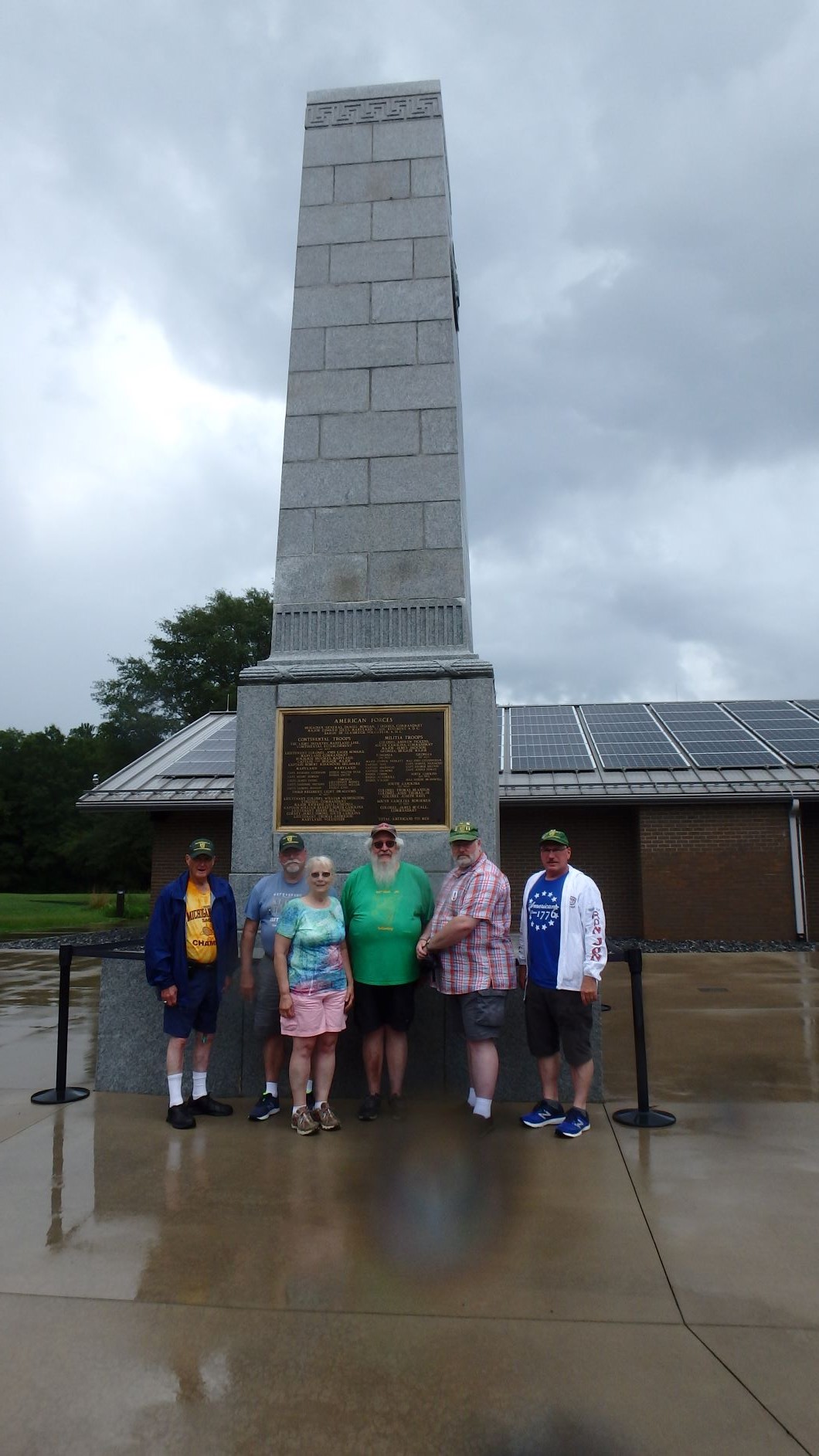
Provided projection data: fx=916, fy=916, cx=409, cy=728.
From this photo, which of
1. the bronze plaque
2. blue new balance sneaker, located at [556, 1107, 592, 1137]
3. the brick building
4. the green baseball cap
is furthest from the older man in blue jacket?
the brick building

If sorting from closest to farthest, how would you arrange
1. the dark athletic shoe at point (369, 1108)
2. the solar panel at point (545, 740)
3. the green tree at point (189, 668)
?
the dark athletic shoe at point (369, 1108) → the solar panel at point (545, 740) → the green tree at point (189, 668)

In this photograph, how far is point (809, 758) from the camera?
15.9 m

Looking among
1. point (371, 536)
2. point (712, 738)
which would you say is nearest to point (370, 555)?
point (371, 536)

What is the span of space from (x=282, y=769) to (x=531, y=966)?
82.4 inches

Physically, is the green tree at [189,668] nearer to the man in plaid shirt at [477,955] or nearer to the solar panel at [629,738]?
the solar panel at [629,738]

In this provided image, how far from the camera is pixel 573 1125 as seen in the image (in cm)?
460

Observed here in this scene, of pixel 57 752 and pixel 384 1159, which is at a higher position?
pixel 57 752

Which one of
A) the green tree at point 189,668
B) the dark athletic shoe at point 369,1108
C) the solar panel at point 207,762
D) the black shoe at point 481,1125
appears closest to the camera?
the black shoe at point 481,1125

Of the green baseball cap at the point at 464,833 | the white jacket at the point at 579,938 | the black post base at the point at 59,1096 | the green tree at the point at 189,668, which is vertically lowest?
the black post base at the point at 59,1096

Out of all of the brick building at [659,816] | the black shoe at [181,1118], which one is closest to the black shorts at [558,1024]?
the black shoe at [181,1118]

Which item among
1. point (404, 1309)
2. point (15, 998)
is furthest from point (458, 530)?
point (15, 998)

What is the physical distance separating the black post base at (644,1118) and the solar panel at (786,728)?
12104 mm

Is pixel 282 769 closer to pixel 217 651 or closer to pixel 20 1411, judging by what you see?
pixel 20 1411

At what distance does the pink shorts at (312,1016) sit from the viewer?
15.2 feet
